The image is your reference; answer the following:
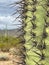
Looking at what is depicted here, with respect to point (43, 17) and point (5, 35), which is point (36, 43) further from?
point (5, 35)

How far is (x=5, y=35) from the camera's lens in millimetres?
17266

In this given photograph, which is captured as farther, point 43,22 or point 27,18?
point 27,18

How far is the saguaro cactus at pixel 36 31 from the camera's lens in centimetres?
227

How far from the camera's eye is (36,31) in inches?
92.8

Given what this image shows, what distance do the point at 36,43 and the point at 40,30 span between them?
0.10 metres

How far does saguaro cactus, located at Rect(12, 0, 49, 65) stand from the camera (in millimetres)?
2268

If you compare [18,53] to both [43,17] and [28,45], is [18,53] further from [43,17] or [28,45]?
[43,17]

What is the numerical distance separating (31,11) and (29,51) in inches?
11.6

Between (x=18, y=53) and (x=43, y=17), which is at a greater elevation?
(x=43, y=17)

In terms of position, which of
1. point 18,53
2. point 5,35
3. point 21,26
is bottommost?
point 5,35

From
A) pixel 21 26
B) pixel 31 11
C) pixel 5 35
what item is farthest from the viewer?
pixel 5 35

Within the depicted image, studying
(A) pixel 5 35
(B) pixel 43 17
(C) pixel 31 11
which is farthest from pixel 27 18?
(A) pixel 5 35

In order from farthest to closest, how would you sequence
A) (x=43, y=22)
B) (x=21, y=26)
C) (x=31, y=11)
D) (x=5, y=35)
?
1. (x=5, y=35)
2. (x=21, y=26)
3. (x=31, y=11)
4. (x=43, y=22)

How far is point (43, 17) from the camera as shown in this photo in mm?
2307
